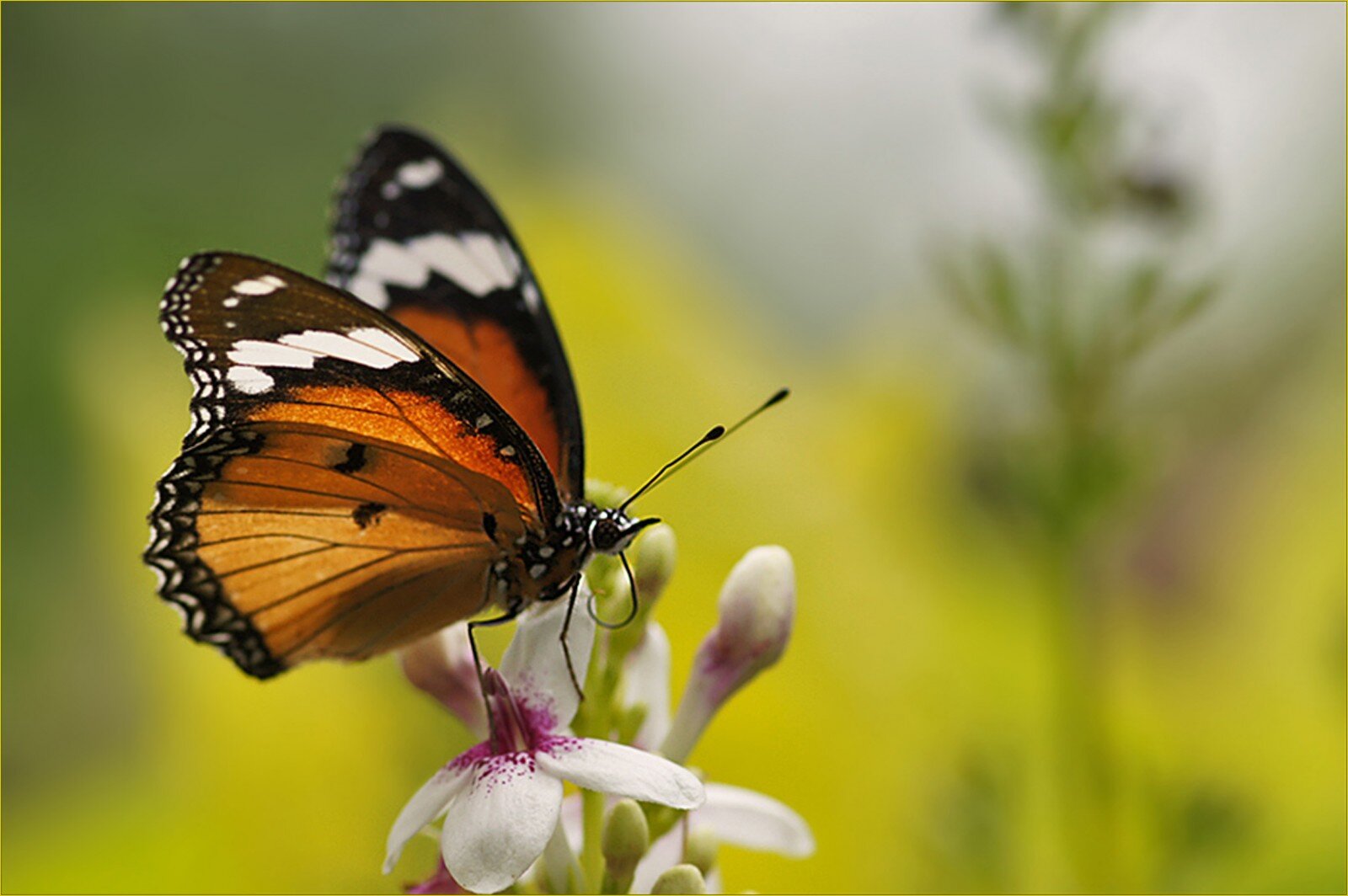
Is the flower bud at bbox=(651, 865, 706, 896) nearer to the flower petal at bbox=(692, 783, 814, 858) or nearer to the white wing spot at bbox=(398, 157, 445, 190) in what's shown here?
the flower petal at bbox=(692, 783, 814, 858)

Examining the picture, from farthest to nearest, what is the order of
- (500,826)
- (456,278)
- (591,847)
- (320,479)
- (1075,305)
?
(1075,305) < (456,278) < (320,479) < (591,847) < (500,826)

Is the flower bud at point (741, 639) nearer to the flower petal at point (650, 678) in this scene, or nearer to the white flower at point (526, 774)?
the flower petal at point (650, 678)

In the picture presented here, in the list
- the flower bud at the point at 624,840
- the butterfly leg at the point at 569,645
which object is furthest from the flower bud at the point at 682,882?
the butterfly leg at the point at 569,645

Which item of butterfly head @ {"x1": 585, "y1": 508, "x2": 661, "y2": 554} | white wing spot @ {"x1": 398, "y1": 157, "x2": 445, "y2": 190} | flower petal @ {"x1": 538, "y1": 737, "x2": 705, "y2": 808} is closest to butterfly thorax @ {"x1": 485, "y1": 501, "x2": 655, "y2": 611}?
butterfly head @ {"x1": 585, "y1": 508, "x2": 661, "y2": 554}

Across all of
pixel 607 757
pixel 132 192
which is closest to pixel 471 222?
pixel 607 757

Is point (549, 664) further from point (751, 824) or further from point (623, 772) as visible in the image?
point (751, 824)

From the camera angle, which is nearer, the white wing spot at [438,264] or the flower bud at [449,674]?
the flower bud at [449,674]

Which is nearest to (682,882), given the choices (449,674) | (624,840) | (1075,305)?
(624,840)
